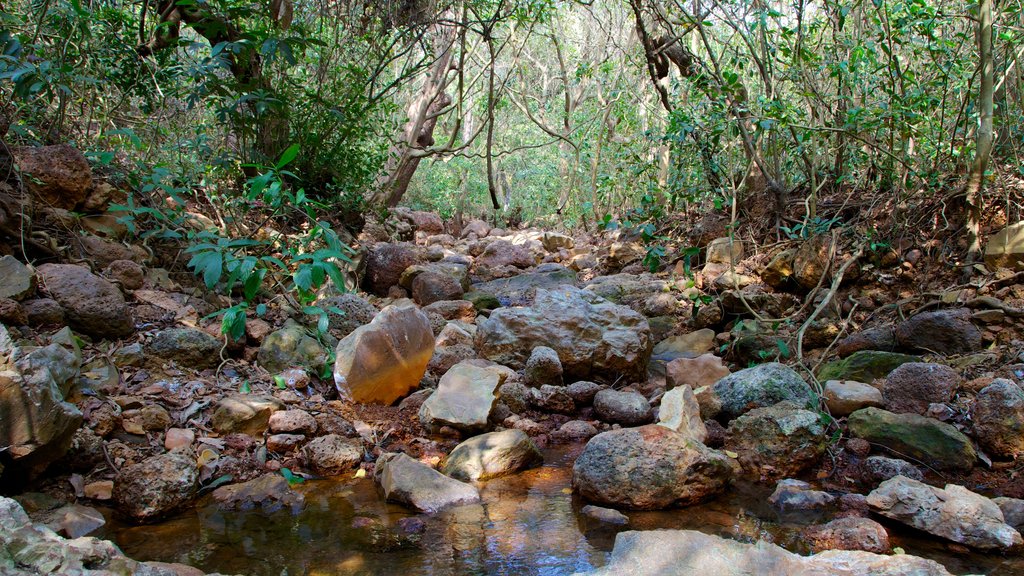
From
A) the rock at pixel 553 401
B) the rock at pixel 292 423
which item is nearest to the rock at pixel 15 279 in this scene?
the rock at pixel 292 423

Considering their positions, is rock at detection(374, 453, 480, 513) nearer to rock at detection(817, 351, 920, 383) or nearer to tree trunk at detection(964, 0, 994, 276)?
rock at detection(817, 351, 920, 383)

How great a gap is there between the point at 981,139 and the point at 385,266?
5.85m

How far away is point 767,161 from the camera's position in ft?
24.9

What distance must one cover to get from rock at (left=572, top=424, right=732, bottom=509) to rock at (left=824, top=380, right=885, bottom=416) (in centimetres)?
112

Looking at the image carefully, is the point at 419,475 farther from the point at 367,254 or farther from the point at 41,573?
the point at 367,254

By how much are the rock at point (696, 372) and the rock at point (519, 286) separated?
2785mm

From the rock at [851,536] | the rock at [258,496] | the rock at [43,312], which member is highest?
the rock at [43,312]

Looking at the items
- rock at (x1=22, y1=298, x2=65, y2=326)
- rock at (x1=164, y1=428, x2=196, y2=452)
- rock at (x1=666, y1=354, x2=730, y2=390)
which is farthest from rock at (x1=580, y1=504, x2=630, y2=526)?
rock at (x1=22, y1=298, x2=65, y2=326)

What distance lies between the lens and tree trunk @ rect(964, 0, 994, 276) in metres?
4.70

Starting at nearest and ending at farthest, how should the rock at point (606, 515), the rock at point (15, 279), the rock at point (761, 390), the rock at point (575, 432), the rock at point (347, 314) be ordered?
the rock at point (606, 515) → the rock at point (15, 279) → the rock at point (761, 390) → the rock at point (575, 432) → the rock at point (347, 314)

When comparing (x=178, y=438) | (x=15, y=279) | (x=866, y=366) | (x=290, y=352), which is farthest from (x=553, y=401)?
(x=15, y=279)

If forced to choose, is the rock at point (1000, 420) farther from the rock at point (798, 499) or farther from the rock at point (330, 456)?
the rock at point (330, 456)

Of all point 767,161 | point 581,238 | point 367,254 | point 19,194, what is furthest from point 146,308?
point 581,238

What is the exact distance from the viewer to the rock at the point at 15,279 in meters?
3.65
